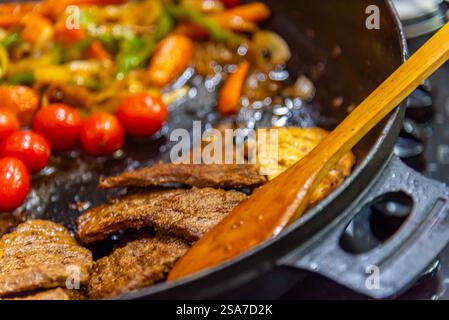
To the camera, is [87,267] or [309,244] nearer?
[309,244]

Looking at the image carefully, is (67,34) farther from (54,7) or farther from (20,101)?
(20,101)

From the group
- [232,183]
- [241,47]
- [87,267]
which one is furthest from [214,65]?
[87,267]

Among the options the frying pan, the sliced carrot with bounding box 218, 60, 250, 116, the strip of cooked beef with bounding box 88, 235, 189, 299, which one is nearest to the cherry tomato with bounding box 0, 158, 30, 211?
the frying pan

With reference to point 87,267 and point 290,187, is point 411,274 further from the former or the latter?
point 87,267

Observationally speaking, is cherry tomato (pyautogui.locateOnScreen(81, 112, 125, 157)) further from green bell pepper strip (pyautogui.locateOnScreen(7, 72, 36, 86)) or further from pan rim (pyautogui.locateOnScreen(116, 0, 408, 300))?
pan rim (pyautogui.locateOnScreen(116, 0, 408, 300))

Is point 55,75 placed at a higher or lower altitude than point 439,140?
lower
